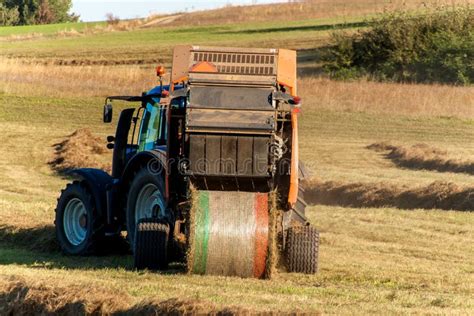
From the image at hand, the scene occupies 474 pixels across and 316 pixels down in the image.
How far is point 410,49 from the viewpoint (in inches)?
2083

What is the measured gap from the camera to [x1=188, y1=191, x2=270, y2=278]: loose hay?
1208 cm

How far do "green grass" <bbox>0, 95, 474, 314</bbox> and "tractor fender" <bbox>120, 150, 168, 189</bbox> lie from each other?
1.11 meters

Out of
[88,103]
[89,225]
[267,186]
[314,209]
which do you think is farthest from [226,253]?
[88,103]

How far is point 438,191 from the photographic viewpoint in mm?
21500

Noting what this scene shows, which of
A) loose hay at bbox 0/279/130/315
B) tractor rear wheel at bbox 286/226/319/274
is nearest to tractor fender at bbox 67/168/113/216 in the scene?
tractor rear wheel at bbox 286/226/319/274

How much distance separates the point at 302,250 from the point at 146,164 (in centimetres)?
236

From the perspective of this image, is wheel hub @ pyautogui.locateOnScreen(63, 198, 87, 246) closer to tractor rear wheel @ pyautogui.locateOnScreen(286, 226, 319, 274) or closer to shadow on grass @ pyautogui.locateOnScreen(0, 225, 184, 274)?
shadow on grass @ pyautogui.locateOnScreen(0, 225, 184, 274)

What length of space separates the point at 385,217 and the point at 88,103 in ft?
74.2

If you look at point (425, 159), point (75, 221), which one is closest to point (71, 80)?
point (425, 159)

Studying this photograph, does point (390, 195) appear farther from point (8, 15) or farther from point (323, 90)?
point (8, 15)

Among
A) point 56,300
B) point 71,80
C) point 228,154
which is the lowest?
point 71,80

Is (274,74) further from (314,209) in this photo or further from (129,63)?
(129,63)

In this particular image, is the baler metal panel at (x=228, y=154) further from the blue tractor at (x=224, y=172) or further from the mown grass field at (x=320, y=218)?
the mown grass field at (x=320, y=218)

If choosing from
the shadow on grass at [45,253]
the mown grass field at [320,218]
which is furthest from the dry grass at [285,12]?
the shadow on grass at [45,253]
